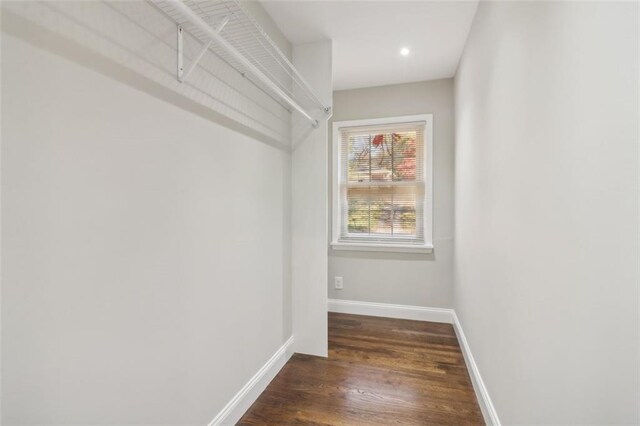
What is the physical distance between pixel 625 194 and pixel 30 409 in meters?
1.44

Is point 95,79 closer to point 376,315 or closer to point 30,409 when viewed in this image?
point 30,409

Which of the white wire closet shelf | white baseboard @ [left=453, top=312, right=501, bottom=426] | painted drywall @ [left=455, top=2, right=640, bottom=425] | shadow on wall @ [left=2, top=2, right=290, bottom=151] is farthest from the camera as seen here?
white baseboard @ [left=453, top=312, right=501, bottom=426]

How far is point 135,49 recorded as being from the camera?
3.39 ft

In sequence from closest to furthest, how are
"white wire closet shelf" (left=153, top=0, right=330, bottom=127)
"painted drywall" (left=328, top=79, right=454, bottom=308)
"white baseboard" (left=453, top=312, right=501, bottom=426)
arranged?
1. "white wire closet shelf" (left=153, top=0, right=330, bottom=127)
2. "white baseboard" (left=453, top=312, right=501, bottom=426)
3. "painted drywall" (left=328, top=79, right=454, bottom=308)

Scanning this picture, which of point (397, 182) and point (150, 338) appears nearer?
point (150, 338)

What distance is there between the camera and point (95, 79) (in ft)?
2.94

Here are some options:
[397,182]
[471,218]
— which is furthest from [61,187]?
[397,182]

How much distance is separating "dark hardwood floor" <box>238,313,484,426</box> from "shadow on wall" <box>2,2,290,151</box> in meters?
1.60

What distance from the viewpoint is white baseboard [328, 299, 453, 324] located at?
3062mm

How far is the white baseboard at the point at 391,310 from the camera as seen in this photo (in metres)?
3.06

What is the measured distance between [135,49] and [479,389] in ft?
7.69

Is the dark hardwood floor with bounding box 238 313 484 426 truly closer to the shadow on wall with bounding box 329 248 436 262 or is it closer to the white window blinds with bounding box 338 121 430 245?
the shadow on wall with bounding box 329 248 436 262

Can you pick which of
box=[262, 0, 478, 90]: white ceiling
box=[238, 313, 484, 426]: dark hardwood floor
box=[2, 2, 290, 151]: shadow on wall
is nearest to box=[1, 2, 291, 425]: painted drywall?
box=[2, 2, 290, 151]: shadow on wall

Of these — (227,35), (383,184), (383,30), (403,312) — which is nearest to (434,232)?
(383,184)
